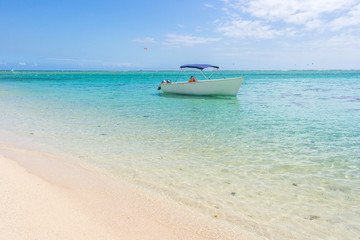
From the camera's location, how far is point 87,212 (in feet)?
10.7

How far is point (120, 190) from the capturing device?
163 inches

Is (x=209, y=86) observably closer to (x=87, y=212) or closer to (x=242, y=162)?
(x=242, y=162)

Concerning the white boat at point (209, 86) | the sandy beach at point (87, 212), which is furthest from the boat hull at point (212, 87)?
the sandy beach at point (87, 212)

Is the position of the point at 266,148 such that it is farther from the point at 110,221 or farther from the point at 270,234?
the point at 110,221

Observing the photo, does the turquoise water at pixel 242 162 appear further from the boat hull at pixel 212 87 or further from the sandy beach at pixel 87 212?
the boat hull at pixel 212 87

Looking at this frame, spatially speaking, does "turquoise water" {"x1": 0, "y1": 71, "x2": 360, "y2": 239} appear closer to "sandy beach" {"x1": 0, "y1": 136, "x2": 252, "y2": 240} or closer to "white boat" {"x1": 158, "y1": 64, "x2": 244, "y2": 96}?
"sandy beach" {"x1": 0, "y1": 136, "x2": 252, "y2": 240}

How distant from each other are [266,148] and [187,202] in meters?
3.51

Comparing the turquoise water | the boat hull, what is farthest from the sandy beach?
the boat hull

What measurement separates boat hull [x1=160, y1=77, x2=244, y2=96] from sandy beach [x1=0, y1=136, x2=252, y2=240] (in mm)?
16814

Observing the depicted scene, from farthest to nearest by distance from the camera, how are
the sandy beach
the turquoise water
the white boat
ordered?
the white boat, the turquoise water, the sandy beach

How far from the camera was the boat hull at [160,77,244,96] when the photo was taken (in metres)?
20.3

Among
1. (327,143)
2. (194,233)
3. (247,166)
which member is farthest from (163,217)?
(327,143)

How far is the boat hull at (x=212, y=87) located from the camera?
20281mm

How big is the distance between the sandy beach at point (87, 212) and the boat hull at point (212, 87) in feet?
55.2
